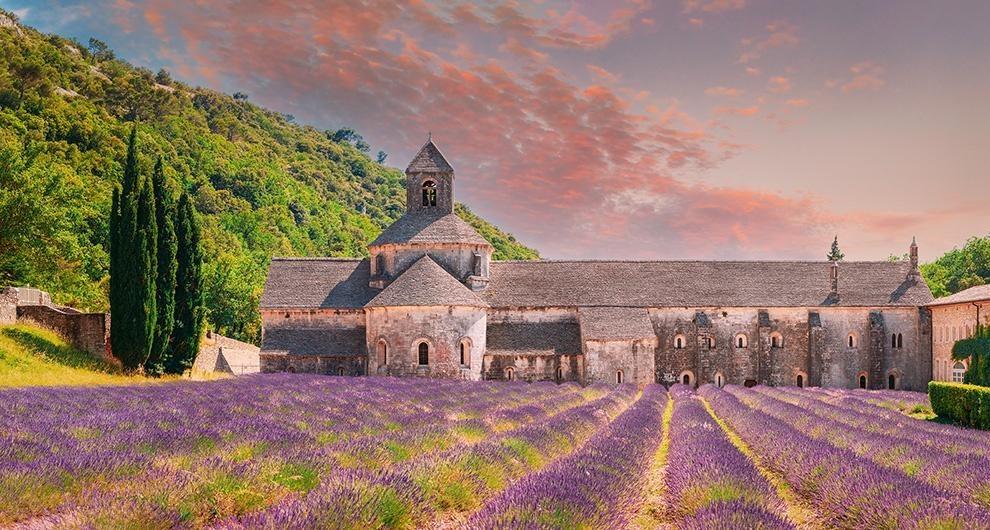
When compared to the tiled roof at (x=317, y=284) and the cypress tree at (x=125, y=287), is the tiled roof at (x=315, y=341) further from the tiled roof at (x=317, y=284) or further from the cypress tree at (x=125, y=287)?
the cypress tree at (x=125, y=287)

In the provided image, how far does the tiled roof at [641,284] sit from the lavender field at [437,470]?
25.7 meters

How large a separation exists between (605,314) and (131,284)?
944 inches

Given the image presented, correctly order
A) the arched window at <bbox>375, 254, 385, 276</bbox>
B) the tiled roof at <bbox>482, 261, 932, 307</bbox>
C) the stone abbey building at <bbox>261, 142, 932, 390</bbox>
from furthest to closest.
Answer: the arched window at <bbox>375, 254, 385, 276</bbox> < the tiled roof at <bbox>482, 261, 932, 307</bbox> < the stone abbey building at <bbox>261, 142, 932, 390</bbox>

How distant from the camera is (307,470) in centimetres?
966

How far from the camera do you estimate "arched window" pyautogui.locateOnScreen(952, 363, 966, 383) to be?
4242cm

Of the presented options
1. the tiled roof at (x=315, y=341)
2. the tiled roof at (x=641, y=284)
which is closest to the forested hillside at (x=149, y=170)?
the tiled roof at (x=315, y=341)

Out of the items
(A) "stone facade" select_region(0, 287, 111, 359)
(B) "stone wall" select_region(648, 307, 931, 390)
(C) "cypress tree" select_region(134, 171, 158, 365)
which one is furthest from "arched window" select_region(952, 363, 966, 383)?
(A) "stone facade" select_region(0, 287, 111, 359)

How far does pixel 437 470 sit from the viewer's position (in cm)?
997

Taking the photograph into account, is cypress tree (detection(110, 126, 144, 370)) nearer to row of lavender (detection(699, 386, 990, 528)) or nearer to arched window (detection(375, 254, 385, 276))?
arched window (detection(375, 254, 385, 276))

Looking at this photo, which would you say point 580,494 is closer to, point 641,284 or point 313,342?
point 313,342

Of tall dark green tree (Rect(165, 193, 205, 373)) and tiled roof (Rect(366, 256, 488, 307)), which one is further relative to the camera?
tiled roof (Rect(366, 256, 488, 307))

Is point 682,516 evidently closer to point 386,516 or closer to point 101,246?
point 386,516

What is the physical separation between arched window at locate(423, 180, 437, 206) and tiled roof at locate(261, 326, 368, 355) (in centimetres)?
873

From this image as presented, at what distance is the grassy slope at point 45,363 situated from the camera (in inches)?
953
